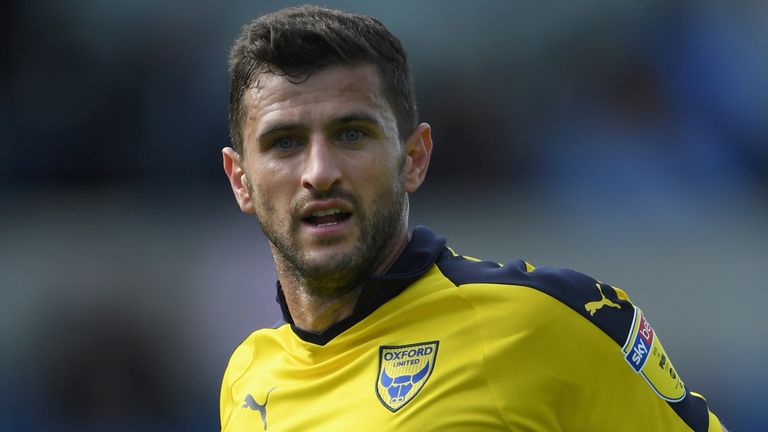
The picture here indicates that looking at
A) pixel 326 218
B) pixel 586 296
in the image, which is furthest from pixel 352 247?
pixel 586 296

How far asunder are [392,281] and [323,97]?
1.58 feet

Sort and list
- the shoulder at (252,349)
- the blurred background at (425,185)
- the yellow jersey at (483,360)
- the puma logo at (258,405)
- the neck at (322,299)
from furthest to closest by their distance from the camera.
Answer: the blurred background at (425,185) < the shoulder at (252,349) < the puma logo at (258,405) < the neck at (322,299) < the yellow jersey at (483,360)

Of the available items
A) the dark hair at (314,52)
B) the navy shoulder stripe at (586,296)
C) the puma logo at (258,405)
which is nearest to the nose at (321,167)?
the dark hair at (314,52)

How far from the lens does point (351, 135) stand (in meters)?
2.45

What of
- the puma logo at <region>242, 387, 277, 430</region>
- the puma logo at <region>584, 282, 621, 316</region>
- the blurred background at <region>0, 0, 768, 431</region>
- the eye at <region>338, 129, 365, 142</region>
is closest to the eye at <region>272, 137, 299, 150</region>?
the eye at <region>338, 129, 365, 142</region>

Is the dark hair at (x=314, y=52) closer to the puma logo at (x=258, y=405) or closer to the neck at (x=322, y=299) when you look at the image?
the neck at (x=322, y=299)

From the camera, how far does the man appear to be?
224 cm

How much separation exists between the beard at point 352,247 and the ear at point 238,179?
0.14 meters

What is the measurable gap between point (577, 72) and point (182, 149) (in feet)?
8.87

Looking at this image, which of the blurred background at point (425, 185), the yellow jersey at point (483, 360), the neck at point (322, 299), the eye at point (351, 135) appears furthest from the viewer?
the blurred background at point (425, 185)

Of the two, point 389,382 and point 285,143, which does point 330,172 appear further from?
point 389,382

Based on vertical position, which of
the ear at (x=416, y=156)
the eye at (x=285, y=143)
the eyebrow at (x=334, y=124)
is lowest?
the ear at (x=416, y=156)

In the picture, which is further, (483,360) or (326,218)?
(326,218)

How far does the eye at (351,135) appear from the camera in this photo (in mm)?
2443
